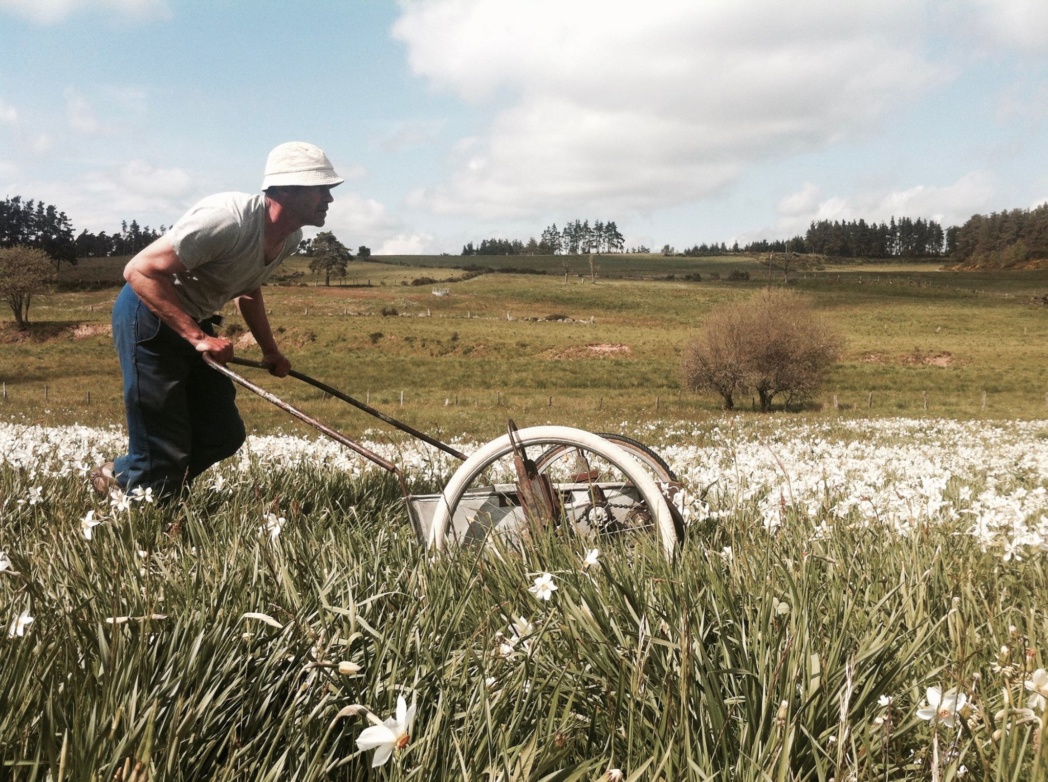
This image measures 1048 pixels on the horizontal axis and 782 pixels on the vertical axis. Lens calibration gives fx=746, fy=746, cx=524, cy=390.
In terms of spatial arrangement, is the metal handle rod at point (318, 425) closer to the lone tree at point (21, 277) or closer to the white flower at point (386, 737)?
the white flower at point (386, 737)

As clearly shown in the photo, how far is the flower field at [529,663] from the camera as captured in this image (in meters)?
1.68

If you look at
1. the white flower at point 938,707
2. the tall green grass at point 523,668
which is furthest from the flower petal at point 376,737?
the white flower at point 938,707

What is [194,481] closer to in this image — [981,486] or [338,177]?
[338,177]

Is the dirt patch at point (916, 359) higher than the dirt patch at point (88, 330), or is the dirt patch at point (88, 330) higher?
the dirt patch at point (88, 330)

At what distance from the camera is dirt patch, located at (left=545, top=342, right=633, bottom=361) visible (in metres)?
68.5

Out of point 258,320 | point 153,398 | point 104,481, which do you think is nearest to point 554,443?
point 153,398

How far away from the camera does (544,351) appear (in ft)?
230

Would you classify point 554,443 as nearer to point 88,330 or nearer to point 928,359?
point 928,359

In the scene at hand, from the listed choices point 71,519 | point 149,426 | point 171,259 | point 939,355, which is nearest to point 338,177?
point 171,259

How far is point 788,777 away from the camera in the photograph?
172 cm

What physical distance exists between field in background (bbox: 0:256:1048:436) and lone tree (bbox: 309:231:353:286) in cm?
887

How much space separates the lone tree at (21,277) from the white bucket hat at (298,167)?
9178 cm

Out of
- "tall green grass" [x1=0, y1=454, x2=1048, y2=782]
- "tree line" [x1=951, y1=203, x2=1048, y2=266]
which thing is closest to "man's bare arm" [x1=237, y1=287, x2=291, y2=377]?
"tall green grass" [x1=0, y1=454, x2=1048, y2=782]

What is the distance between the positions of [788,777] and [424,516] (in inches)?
104
